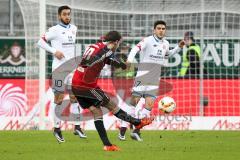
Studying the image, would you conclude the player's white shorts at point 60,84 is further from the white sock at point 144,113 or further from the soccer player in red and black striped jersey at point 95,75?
the soccer player in red and black striped jersey at point 95,75

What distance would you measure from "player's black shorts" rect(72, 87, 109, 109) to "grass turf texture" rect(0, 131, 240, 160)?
0.75 meters

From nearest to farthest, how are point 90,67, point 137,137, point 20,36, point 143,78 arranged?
point 90,67 < point 137,137 < point 143,78 < point 20,36

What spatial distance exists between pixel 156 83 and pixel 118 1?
523cm

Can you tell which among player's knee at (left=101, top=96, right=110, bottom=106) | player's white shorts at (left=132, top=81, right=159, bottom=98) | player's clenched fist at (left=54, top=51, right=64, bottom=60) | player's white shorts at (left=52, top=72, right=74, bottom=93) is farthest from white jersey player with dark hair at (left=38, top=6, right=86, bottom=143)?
player's knee at (left=101, top=96, right=110, bottom=106)

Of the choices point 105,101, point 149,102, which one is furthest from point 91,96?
point 149,102

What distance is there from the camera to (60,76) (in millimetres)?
16172

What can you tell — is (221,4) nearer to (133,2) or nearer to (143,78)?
(133,2)

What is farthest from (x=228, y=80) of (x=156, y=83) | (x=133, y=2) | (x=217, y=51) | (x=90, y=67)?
(x=90, y=67)

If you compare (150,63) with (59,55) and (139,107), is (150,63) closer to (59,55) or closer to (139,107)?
(139,107)

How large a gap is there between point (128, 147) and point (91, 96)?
128 centimetres

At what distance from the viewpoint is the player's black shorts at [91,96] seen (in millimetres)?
12969

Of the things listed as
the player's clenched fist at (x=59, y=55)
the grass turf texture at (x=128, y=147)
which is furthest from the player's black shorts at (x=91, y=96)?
the player's clenched fist at (x=59, y=55)

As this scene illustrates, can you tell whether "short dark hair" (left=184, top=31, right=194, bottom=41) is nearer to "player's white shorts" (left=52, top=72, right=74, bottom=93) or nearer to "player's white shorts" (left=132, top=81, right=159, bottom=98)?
"player's white shorts" (left=132, top=81, right=159, bottom=98)

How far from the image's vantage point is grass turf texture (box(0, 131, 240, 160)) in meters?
11.9
